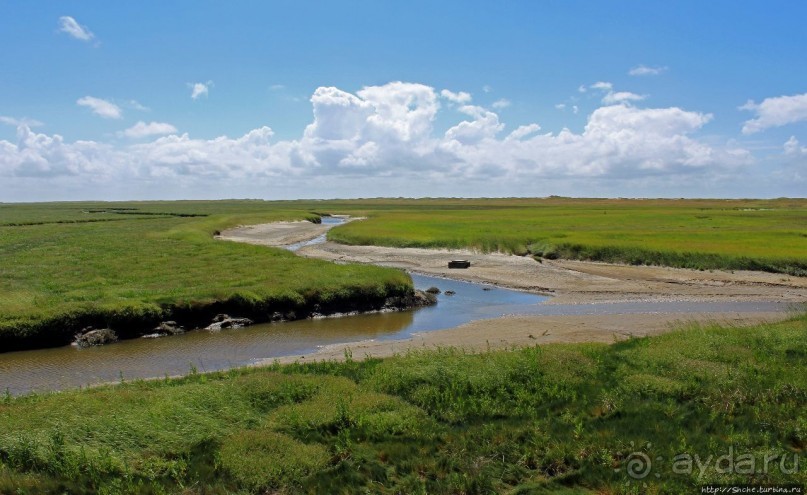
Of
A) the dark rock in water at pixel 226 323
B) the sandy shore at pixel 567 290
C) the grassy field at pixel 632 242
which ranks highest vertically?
the grassy field at pixel 632 242

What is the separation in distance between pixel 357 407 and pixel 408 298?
21029mm

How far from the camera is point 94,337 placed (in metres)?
23.1

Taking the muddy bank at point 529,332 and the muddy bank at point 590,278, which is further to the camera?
the muddy bank at point 590,278

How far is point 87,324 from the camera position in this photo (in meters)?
23.9

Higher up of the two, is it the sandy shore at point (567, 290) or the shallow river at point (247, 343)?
the sandy shore at point (567, 290)

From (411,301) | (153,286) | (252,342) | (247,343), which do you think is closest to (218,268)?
(153,286)

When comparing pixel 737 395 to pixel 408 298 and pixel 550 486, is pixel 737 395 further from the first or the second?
pixel 408 298

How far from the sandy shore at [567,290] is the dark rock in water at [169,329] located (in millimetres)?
7319

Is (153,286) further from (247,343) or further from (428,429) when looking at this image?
(428,429)

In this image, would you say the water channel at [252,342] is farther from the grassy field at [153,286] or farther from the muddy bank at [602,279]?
the muddy bank at [602,279]

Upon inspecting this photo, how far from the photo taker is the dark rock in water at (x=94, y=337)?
899 inches

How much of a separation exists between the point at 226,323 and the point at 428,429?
17180mm

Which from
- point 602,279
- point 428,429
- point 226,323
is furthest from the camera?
point 602,279

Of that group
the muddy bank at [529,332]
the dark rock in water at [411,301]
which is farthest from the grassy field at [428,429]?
the dark rock in water at [411,301]
